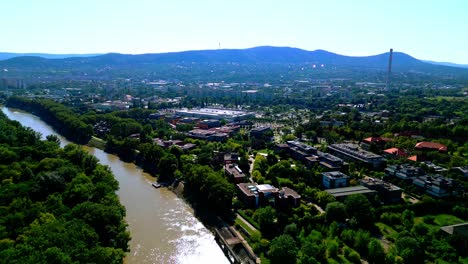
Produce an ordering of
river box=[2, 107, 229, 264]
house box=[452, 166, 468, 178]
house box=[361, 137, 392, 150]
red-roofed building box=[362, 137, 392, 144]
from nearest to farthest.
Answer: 1. river box=[2, 107, 229, 264]
2. house box=[452, 166, 468, 178]
3. house box=[361, 137, 392, 150]
4. red-roofed building box=[362, 137, 392, 144]

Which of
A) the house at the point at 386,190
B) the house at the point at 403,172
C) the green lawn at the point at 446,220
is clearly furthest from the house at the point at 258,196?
the house at the point at 403,172

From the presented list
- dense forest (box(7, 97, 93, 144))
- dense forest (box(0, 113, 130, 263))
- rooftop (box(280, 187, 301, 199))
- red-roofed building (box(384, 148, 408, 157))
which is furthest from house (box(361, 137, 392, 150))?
dense forest (box(7, 97, 93, 144))

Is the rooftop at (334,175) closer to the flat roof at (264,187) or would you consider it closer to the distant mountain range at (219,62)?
the flat roof at (264,187)

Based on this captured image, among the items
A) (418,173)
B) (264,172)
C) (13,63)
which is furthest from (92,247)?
(13,63)

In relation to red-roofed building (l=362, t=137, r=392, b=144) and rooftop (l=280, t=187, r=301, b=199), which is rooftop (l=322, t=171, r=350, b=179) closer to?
rooftop (l=280, t=187, r=301, b=199)

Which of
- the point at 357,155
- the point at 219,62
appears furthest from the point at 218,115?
the point at 219,62

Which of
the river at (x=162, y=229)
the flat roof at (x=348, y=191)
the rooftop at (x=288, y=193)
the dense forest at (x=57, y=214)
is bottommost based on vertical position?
the river at (x=162, y=229)

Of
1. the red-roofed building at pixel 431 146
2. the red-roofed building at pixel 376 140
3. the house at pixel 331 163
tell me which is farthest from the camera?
the red-roofed building at pixel 376 140
